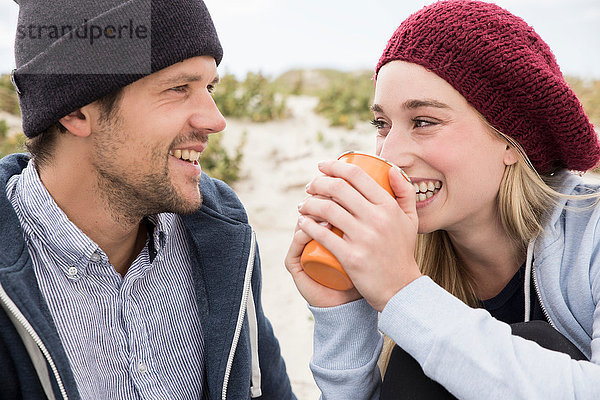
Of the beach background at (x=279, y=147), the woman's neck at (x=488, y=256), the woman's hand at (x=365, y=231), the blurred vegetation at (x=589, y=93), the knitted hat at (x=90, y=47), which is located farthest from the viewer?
the blurred vegetation at (x=589, y=93)

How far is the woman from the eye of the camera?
1.72m

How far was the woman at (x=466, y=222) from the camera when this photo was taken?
1716mm

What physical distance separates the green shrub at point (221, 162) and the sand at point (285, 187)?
166 millimetres

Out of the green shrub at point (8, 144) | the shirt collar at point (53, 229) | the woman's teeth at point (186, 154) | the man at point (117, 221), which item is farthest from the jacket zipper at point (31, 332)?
the green shrub at point (8, 144)

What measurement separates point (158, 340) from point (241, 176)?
→ 477 centimetres

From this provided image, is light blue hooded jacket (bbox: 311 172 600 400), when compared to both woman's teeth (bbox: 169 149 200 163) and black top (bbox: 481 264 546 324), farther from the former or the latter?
woman's teeth (bbox: 169 149 200 163)

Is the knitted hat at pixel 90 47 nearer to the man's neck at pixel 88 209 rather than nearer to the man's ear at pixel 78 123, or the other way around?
the man's ear at pixel 78 123

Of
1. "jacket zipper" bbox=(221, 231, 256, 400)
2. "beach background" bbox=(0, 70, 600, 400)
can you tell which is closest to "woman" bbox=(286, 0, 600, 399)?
"jacket zipper" bbox=(221, 231, 256, 400)

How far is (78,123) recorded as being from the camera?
7.33 feet

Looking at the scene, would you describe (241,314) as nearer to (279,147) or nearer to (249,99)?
(279,147)

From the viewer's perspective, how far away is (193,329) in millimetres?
2469

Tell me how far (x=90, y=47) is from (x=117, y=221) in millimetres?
695

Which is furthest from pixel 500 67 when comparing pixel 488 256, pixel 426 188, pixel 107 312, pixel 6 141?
pixel 6 141

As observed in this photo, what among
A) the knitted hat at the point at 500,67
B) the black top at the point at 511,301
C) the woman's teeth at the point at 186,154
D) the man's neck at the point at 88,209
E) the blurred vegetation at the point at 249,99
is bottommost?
the blurred vegetation at the point at 249,99
